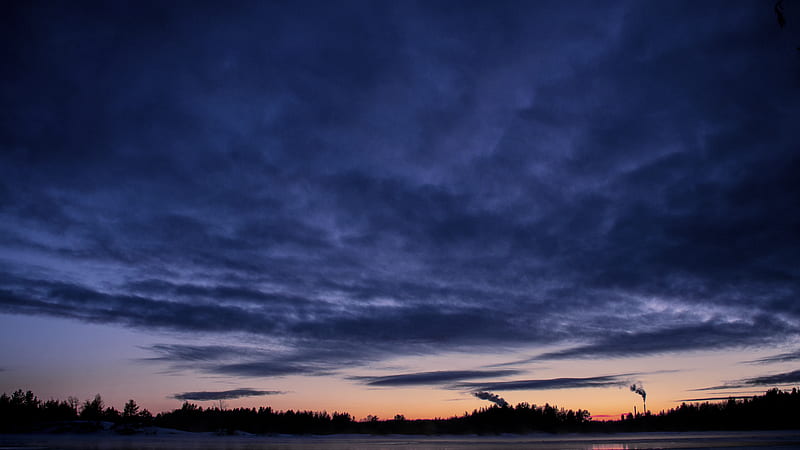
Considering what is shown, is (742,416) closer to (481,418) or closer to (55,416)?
(481,418)

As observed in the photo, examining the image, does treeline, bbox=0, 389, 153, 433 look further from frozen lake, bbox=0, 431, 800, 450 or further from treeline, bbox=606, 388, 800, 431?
treeline, bbox=606, 388, 800, 431

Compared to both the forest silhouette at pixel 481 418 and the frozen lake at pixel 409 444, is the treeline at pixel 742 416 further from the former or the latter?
the frozen lake at pixel 409 444

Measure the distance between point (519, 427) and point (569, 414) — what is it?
28.0 metres

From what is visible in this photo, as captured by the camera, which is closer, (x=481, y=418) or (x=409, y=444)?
(x=409, y=444)

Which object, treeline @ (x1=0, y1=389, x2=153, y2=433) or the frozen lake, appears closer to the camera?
the frozen lake

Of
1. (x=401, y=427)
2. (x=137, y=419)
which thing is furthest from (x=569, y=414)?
A: (x=137, y=419)

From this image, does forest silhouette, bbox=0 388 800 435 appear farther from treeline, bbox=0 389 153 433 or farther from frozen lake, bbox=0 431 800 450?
frozen lake, bbox=0 431 800 450

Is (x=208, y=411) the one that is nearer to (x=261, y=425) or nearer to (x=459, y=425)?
(x=261, y=425)

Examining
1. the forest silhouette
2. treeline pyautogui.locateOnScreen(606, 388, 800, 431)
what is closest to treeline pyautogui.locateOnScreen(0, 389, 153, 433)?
the forest silhouette

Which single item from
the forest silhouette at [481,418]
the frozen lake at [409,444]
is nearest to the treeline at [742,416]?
the forest silhouette at [481,418]

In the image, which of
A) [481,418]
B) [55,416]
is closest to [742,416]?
[481,418]

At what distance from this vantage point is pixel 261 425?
163 meters

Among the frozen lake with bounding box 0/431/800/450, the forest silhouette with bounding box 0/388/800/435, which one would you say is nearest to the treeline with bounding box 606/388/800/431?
the forest silhouette with bounding box 0/388/800/435

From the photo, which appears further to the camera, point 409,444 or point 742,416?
point 742,416
